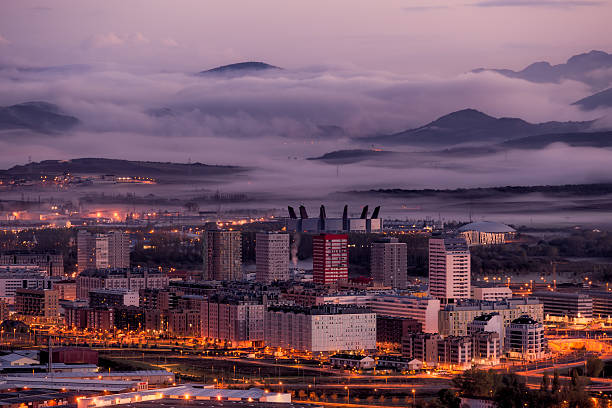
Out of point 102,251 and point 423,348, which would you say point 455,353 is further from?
point 102,251

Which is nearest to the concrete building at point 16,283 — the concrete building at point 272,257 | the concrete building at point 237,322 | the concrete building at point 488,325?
the concrete building at point 272,257

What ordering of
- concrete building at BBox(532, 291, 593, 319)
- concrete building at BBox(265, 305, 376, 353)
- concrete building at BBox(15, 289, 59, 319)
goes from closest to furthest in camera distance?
concrete building at BBox(265, 305, 376, 353), concrete building at BBox(532, 291, 593, 319), concrete building at BBox(15, 289, 59, 319)

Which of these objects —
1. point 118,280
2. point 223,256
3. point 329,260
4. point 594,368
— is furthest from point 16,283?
point 594,368

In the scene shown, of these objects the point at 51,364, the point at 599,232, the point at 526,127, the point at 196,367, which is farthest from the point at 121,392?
the point at 526,127

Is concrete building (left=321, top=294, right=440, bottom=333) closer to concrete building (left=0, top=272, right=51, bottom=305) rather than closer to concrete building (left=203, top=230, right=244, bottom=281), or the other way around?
concrete building (left=0, top=272, right=51, bottom=305)

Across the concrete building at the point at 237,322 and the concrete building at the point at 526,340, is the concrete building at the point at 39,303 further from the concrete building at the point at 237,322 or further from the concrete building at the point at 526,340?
the concrete building at the point at 526,340

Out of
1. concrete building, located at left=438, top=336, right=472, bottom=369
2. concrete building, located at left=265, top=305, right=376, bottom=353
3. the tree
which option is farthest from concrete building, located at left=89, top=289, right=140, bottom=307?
the tree
